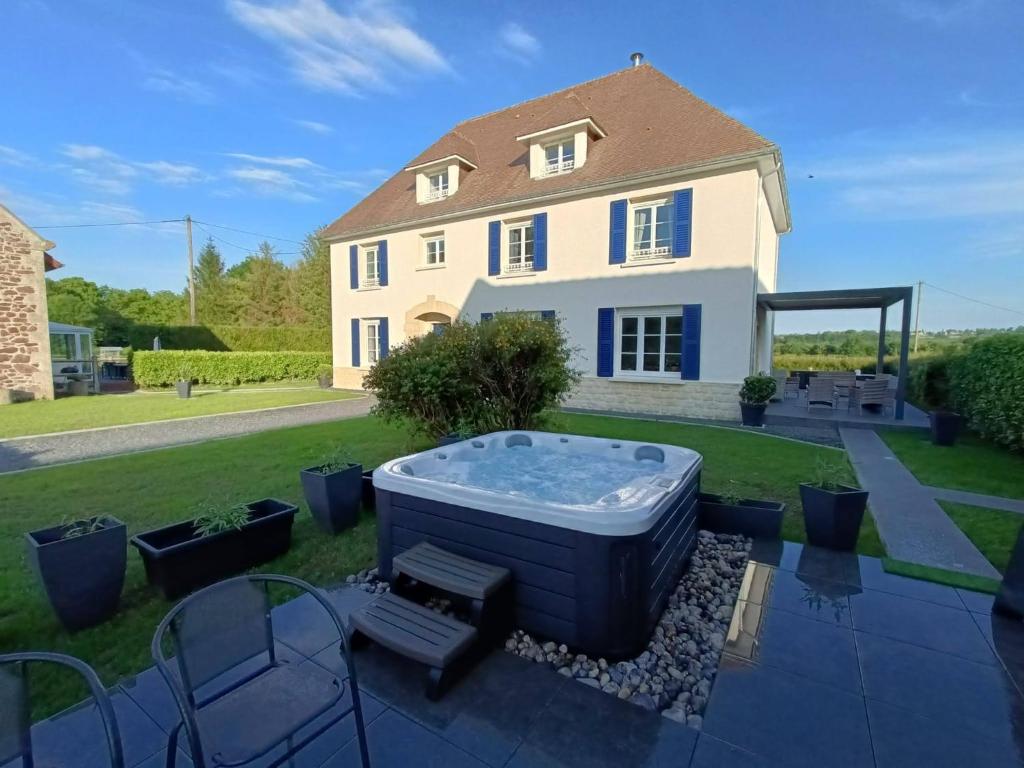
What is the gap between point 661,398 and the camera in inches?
454

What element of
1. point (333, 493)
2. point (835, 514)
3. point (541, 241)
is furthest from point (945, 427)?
point (333, 493)

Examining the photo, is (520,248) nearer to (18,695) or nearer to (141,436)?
(141,436)

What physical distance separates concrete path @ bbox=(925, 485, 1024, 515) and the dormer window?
47.0 feet

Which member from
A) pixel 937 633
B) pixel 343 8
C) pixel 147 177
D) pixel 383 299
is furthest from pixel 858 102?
pixel 147 177

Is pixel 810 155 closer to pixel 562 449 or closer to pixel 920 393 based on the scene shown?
pixel 920 393

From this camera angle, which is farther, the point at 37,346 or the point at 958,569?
the point at 37,346

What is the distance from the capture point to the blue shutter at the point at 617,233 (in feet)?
38.1

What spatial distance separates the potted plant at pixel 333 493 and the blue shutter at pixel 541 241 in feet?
31.9

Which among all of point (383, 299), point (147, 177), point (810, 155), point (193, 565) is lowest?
point (193, 565)

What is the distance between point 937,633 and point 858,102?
473 inches

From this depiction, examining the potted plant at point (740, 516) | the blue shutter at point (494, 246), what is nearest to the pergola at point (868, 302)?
the blue shutter at point (494, 246)

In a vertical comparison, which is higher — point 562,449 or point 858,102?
point 858,102

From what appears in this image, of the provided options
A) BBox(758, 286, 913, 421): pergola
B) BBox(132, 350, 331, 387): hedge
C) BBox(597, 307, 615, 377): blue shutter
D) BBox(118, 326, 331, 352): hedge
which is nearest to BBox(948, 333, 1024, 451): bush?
BBox(758, 286, 913, 421): pergola

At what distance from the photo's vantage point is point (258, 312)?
32.9 m
